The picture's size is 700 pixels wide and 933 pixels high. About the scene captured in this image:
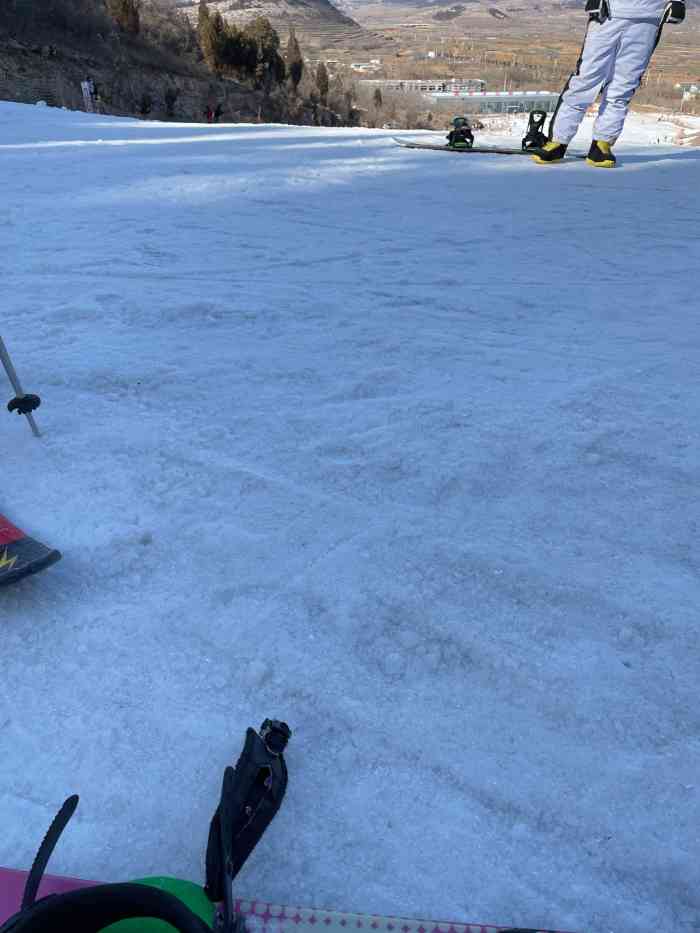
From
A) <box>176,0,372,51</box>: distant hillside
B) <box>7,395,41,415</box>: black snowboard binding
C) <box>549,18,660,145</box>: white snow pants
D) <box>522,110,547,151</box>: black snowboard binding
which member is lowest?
<box>7,395,41,415</box>: black snowboard binding

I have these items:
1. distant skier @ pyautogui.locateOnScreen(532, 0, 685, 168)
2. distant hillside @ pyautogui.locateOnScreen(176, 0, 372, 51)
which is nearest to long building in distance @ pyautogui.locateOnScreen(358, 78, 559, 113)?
distant hillside @ pyautogui.locateOnScreen(176, 0, 372, 51)

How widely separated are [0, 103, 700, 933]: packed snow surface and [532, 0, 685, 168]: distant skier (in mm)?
3379

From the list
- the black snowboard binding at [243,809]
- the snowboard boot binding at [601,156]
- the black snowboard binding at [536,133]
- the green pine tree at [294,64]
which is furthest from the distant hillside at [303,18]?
the black snowboard binding at [243,809]

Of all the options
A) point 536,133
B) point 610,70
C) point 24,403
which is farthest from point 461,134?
point 24,403

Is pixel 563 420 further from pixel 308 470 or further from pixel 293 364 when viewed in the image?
pixel 293 364

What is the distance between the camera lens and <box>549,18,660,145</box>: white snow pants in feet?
18.1

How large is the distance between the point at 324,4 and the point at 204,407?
157 m

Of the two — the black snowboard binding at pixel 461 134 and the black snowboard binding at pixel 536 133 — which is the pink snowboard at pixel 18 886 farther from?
the black snowboard binding at pixel 461 134

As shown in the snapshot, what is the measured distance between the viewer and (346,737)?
119cm

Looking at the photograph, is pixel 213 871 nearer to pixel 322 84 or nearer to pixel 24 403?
pixel 24 403

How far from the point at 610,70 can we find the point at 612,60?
8 centimetres

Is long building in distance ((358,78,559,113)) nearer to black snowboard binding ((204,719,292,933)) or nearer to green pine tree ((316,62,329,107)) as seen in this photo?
green pine tree ((316,62,329,107))

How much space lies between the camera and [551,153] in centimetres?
668

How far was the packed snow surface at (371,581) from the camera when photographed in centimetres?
103
